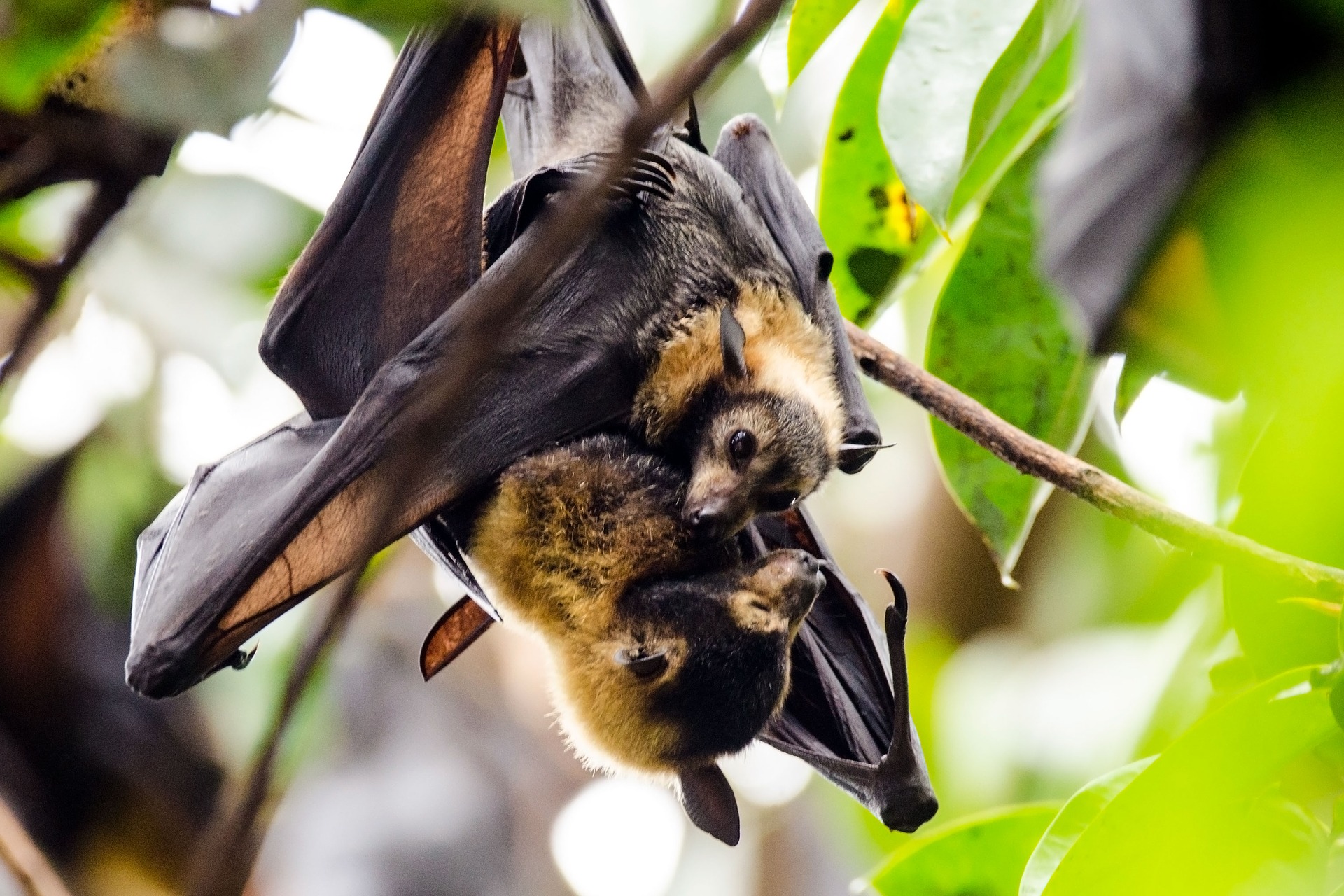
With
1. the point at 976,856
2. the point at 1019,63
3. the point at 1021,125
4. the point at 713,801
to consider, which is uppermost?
the point at 1019,63

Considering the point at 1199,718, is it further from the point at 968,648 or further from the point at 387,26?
the point at 968,648

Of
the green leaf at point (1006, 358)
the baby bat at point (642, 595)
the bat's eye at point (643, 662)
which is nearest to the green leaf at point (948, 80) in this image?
the green leaf at point (1006, 358)

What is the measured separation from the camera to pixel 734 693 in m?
2.21

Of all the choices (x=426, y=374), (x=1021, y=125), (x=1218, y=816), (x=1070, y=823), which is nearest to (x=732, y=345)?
(x=426, y=374)

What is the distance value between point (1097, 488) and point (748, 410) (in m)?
0.65

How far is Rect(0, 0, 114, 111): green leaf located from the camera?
1.00m

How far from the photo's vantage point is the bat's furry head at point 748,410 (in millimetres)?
2234

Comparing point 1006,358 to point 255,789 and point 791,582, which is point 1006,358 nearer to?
point 791,582

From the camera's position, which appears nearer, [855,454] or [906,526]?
[855,454]

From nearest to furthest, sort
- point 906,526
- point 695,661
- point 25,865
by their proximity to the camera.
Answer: point 695,661
point 25,865
point 906,526

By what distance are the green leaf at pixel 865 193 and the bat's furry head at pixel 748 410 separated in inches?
9.4

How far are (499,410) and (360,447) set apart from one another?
0.84 feet

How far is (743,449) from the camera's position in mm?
2246

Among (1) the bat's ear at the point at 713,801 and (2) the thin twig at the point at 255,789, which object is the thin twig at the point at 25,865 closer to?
(1) the bat's ear at the point at 713,801
